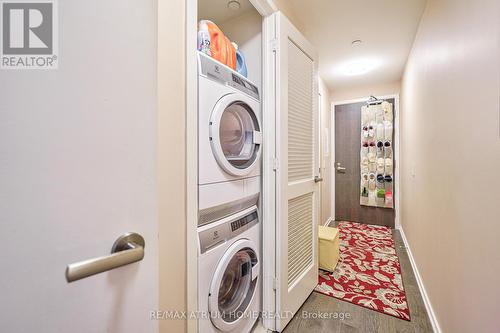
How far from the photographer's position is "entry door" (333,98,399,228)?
381 centimetres

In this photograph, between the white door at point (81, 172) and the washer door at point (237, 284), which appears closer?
the white door at point (81, 172)

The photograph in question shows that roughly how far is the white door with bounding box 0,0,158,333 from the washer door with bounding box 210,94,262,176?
620 mm

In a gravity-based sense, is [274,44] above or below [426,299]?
above

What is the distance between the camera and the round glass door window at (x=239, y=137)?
4.03 feet

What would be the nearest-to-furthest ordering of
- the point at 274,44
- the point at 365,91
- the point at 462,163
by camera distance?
the point at 462,163 → the point at 274,44 → the point at 365,91

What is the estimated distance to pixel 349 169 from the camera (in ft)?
12.9

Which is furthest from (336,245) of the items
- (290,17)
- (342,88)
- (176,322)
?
(342,88)

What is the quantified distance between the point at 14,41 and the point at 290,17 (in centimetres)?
196

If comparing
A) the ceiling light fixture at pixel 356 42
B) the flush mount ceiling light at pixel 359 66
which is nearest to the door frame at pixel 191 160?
the ceiling light fixture at pixel 356 42

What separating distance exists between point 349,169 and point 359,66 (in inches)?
69.1

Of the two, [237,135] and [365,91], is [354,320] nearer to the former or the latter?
[237,135]

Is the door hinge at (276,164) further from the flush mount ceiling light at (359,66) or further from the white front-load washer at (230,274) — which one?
the flush mount ceiling light at (359,66)

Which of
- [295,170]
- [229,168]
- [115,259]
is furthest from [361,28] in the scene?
[115,259]

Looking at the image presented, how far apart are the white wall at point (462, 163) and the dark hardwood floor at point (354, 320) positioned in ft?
0.57
